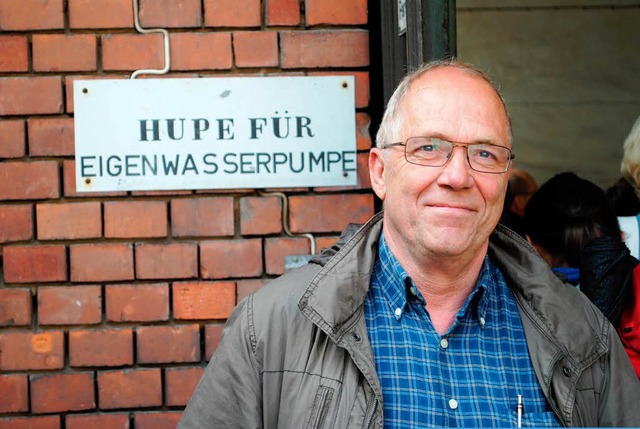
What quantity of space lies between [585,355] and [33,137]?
1.63 metres

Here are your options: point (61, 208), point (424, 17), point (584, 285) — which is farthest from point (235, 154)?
point (584, 285)

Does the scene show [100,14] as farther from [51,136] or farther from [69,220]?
[69,220]

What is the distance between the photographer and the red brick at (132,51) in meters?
2.54

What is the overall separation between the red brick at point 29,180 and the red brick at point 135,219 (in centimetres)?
17

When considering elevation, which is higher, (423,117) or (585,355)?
(423,117)

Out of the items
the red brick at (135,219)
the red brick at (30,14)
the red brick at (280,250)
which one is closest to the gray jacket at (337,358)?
the red brick at (280,250)

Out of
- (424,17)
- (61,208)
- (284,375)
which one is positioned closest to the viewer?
(284,375)

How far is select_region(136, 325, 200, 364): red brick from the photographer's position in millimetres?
2547

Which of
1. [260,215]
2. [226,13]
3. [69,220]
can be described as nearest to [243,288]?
[260,215]

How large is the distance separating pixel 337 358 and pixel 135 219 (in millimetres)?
1080

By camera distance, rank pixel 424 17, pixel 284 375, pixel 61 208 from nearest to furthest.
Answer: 1. pixel 284 375
2. pixel 424 17
3. pixel 61 208

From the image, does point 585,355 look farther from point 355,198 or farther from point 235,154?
point 235,154

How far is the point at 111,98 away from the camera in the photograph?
255cm

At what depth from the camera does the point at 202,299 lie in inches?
101
